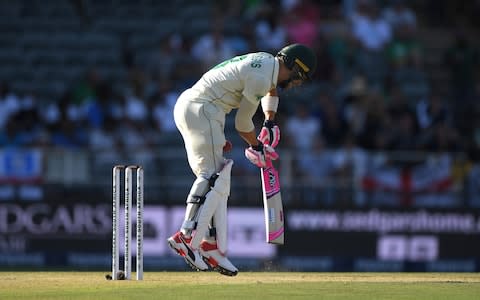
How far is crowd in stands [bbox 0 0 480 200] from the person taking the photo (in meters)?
16.2

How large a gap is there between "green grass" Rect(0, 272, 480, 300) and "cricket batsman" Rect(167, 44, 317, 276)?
292 millimetres

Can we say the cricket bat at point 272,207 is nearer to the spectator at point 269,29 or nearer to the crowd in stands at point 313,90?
the crowd in stands at point 313,90

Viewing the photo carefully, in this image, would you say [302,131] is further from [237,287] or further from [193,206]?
[237,287]

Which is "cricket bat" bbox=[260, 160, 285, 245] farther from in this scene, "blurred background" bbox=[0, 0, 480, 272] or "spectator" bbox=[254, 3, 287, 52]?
"spectator" bbox=[254, 3, 287, 52]

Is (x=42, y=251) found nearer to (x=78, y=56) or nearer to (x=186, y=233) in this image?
(x=78, y=56)

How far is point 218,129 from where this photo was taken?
9.52 metres

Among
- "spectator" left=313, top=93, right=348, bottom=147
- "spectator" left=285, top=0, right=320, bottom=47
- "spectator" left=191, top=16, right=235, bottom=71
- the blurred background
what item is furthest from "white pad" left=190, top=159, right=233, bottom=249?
"spectator" left=285, top=0, right=320, bottom=47

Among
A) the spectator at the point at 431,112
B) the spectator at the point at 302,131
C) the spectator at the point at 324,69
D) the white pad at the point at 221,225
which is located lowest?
the white pad at the point at 221,225

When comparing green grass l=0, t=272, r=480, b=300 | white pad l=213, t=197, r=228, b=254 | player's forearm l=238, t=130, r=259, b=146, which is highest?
player's forearm l=238, t=130, r=259, b=146

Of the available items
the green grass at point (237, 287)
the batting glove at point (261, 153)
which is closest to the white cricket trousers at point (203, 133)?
Answer: the batting glove at point (261, 153)

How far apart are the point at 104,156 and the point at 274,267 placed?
2.71 m

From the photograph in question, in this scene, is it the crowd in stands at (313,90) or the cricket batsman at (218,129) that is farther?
the crowd in stands at (313,90)

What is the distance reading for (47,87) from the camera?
1752 cm

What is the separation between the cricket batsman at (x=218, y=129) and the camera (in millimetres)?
9445
